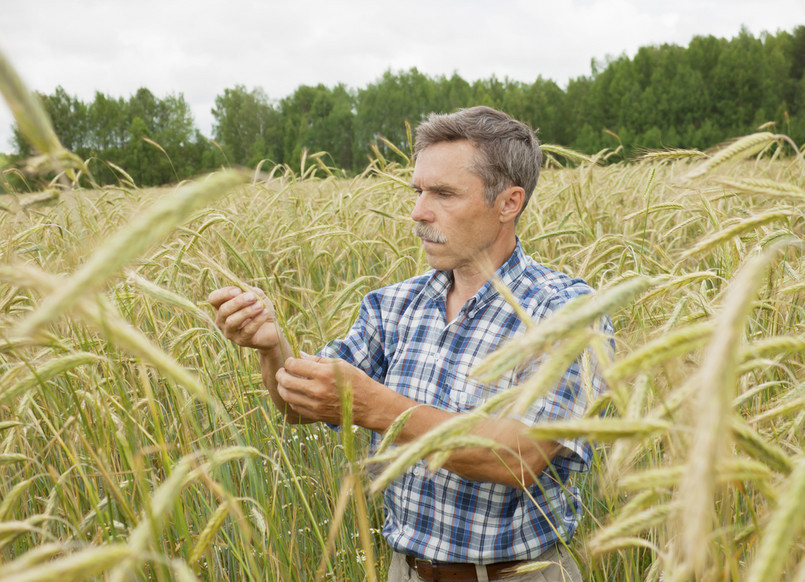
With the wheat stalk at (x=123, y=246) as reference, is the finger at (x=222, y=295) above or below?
below

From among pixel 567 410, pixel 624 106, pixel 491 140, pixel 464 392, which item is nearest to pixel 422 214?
pixel 491 140

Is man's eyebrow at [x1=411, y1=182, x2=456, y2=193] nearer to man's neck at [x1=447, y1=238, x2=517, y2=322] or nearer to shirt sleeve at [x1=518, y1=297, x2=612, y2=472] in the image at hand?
man's neck at [x1=447, y1=238, x2=517, y2=322]

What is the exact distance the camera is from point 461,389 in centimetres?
195

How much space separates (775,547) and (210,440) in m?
1.71

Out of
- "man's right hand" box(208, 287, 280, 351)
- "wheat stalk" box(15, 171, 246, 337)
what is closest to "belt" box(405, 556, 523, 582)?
"man's right hand" box(208, 287, 280, 351)

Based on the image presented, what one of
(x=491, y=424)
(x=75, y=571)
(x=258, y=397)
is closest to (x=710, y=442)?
(x=75, y=571)

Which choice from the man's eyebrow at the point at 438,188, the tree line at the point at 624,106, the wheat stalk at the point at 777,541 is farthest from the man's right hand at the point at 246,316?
the tree line at the point at 624,106

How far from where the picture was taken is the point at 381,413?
1708 mm

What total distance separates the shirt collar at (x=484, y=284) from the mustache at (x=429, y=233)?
147 mm

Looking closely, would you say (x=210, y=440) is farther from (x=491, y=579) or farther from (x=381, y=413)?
(x=491, y=579)

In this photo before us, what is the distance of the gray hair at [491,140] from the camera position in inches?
88.0

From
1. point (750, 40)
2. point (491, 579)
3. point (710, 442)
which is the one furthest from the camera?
point (750, 40)

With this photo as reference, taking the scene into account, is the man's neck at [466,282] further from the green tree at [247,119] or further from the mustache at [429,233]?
the green tree at [247,119]

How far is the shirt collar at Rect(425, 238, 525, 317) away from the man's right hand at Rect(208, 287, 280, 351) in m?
0.59
